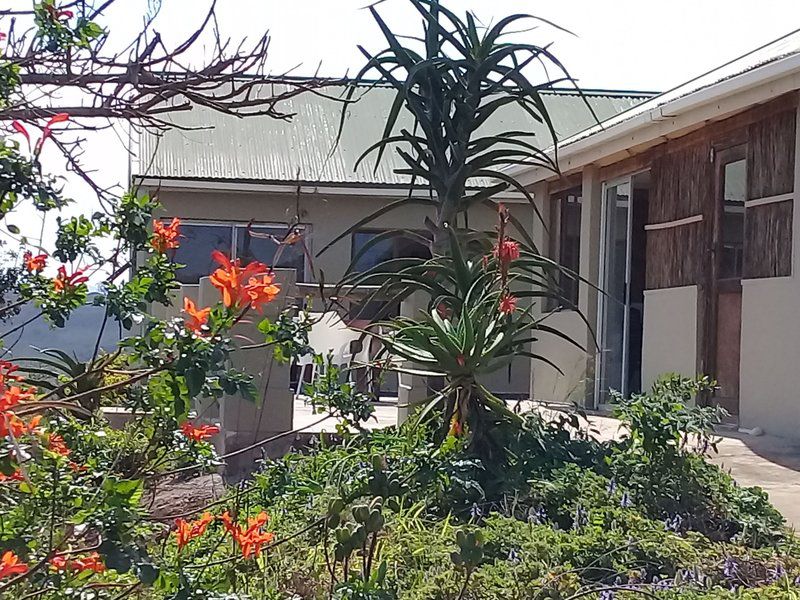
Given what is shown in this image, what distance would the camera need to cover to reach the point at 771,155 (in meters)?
7.58

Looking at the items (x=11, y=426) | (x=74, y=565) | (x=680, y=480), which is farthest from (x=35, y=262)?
(x=680, y=480)

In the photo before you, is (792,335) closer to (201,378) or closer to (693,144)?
(693,144)

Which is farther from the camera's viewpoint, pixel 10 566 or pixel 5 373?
pixel 5 373

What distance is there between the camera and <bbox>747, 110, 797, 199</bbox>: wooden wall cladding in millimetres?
→ 7352

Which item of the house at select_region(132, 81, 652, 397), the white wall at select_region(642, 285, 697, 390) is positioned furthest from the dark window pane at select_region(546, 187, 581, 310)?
the white wall at select_region(642, 285, 697, 390)

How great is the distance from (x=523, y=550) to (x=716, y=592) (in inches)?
23.1

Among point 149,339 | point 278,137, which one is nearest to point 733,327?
point 149,339

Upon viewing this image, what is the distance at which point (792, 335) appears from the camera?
23.6ft

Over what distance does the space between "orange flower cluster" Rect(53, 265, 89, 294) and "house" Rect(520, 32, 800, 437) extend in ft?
10.3

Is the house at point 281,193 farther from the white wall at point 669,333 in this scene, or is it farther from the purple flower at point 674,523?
the purple flower at point 674,523

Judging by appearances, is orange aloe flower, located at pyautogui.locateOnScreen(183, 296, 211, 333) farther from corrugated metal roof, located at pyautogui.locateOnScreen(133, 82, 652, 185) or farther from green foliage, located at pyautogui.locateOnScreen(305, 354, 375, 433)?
corrugated metal roof, located at pyautogui.locateOnScreen(133, 82, 652, 185)

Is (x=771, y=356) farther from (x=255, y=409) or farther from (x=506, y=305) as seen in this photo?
(x=506, y=305)

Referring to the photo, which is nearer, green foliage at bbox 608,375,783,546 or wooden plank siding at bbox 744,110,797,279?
green foliage at bbox 608,375,783,546

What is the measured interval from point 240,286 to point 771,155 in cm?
656
